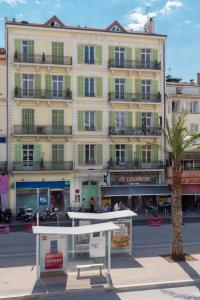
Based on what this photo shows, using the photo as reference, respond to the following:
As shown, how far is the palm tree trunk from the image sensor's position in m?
19.4

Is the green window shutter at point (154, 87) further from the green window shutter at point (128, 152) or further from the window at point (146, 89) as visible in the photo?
the green window shutter at point (128, 152)

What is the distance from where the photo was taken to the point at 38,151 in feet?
128

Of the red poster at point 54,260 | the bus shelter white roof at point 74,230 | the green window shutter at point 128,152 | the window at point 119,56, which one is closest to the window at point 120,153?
the green window shutter at point 128,152

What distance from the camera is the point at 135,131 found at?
4119cm

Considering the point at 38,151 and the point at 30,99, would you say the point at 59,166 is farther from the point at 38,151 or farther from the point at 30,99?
the point at 30,99

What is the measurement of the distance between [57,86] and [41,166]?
772cm

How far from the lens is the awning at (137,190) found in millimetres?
39000

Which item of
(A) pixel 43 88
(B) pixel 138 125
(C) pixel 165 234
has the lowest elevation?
(C) pixel 165 234

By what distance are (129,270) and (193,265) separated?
2941mm

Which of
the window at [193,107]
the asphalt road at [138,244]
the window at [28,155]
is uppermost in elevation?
the window at [193,107]

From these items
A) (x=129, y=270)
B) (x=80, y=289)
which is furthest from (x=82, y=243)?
(x=80, y=289)

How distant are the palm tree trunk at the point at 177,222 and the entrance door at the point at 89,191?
2065 cm

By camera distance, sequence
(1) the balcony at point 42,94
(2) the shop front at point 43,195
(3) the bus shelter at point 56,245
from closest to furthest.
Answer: (3) the bus shelter at point 56,245 → (2) the shop front at point 43,195 → (1) the balcony at point 42,94

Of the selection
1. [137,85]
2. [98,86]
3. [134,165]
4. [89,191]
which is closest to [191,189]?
A: [134,165]
